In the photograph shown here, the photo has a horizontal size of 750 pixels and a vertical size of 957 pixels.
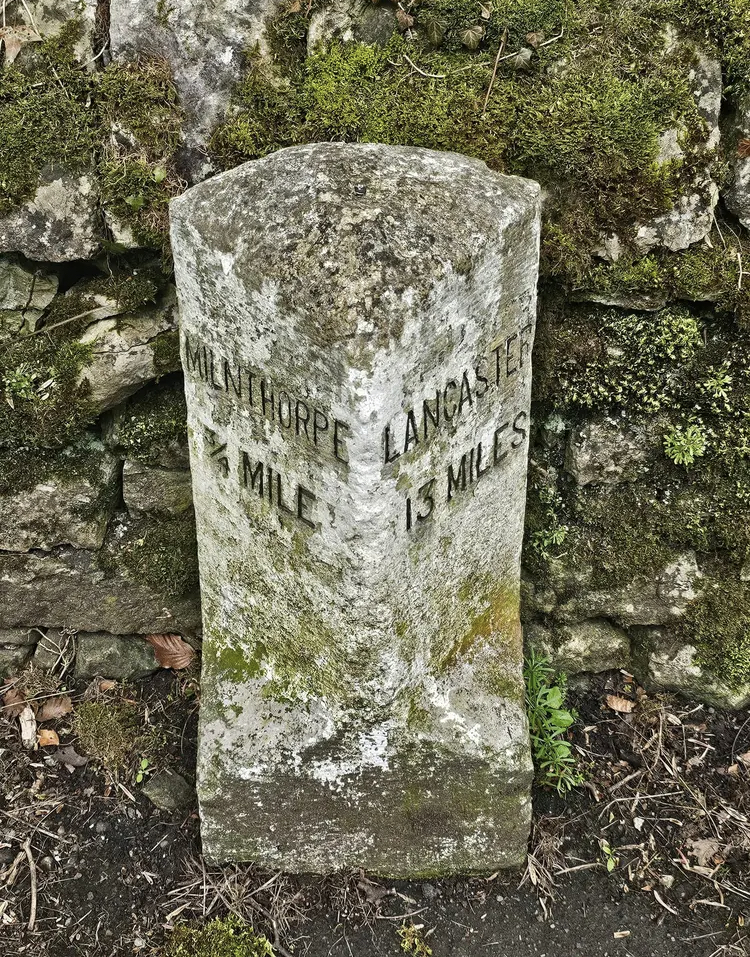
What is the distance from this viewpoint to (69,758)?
3270 millimetres

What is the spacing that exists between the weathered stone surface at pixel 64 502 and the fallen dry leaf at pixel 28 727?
68cm

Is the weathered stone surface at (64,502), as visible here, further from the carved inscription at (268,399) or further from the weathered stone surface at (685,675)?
the weathered stone surface at (685,675)

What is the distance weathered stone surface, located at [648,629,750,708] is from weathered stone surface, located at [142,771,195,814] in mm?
1855

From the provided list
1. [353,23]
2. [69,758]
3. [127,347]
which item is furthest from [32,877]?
[353,23]

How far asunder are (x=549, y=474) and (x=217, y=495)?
4.09ft

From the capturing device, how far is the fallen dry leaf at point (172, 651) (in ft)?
11.4

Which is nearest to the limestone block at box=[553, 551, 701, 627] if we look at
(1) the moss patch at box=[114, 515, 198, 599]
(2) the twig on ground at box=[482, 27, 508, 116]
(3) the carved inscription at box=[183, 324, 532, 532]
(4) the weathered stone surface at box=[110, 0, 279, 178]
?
(3) the carved inscription at box=[183, 324, 532, 532]

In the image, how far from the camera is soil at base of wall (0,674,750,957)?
9.15ft

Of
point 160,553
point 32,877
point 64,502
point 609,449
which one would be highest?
point 609,449

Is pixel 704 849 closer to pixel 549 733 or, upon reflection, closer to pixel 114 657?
pixel 549 733

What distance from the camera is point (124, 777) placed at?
126 inches

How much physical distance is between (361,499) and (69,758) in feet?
6.25

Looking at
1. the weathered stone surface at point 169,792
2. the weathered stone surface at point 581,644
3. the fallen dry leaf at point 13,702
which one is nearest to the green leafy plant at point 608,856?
the weathered stone surface at point 581,644

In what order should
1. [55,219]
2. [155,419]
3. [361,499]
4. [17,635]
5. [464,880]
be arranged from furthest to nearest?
[17,635], [155,419], [464,880], [55,219], [361,499]
